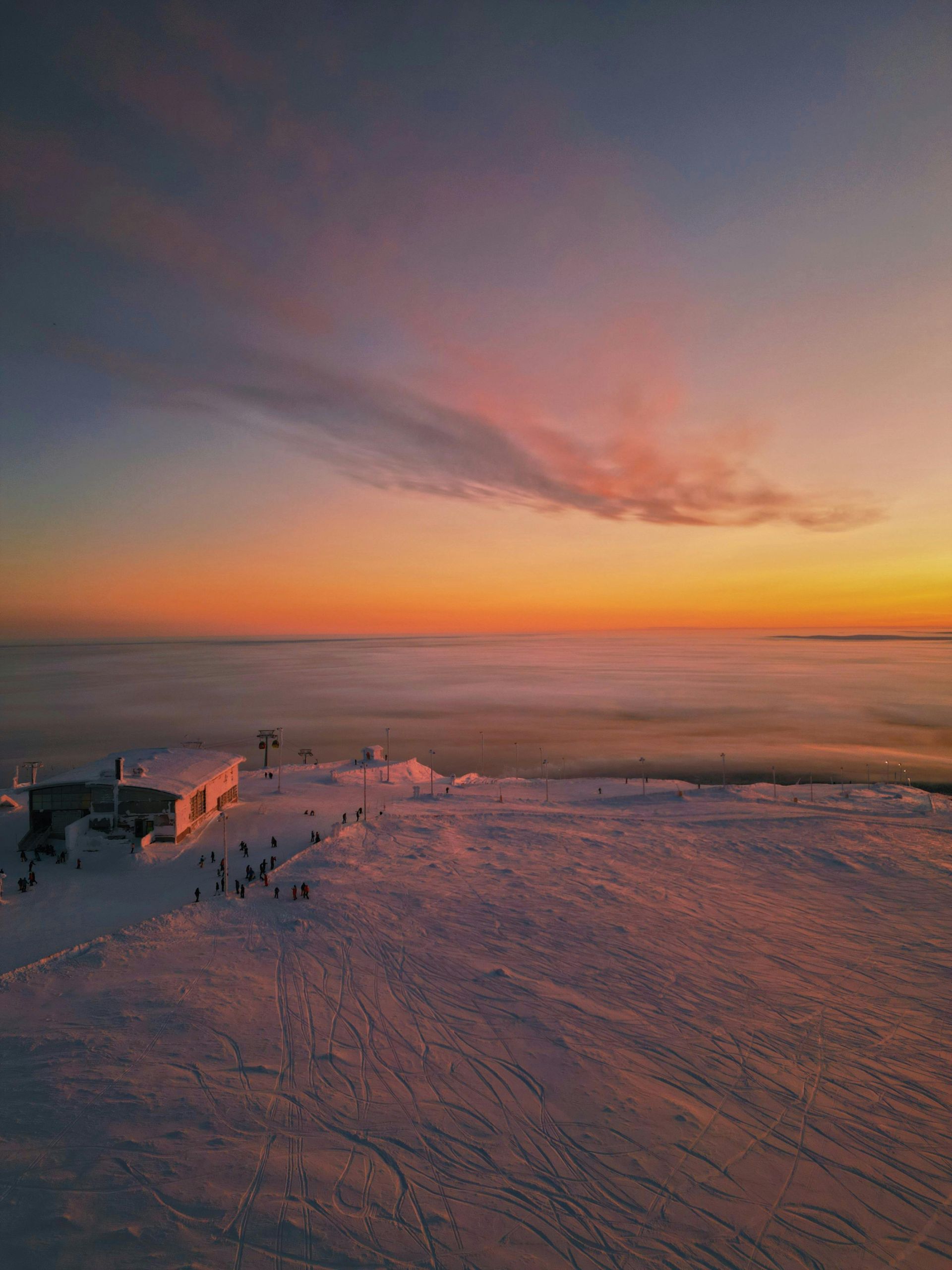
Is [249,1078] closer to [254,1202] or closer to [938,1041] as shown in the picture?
[254,1202]

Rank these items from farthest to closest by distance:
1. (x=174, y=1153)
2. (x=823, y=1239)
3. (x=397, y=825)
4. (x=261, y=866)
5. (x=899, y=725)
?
(x=899, y=725)
(x=397, y=825)
(x=261, y=866)
(x=174, y=1153)
(x=823, y=1239)

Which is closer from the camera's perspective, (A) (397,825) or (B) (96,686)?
(A) (397,825)

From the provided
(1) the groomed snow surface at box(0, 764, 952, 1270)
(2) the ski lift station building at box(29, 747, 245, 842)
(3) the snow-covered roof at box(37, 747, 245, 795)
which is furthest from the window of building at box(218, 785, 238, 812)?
(1) the groomed snow surface at box(0, 764, 952, 1270)

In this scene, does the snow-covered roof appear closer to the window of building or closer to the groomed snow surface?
the window of building

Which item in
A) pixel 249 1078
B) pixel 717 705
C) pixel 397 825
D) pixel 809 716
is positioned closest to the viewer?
pixel 249 1078

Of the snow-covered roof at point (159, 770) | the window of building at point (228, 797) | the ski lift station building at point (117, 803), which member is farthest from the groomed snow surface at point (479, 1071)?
the window of building at point (228, 797)

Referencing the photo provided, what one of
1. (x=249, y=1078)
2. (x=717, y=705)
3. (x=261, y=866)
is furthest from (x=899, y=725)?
(x=249, y=1078)

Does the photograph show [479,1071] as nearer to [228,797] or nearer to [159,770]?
[159,770]
